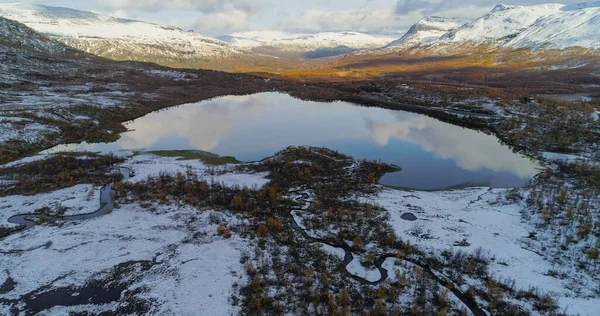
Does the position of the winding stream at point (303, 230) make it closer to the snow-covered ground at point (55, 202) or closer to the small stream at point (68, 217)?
the small stream at point (68, 217)

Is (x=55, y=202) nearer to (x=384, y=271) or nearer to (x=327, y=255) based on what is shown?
(x=327, y=255)

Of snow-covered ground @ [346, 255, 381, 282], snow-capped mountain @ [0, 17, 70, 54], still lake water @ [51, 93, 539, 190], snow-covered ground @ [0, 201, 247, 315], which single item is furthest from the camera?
snow-capped mountain @ [0, 17, 70, 54]

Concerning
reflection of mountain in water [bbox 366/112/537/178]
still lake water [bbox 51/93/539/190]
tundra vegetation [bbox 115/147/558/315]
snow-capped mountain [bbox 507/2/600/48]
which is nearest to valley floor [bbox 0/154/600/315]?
tundra vegetation [bbox 115/147/558/315]

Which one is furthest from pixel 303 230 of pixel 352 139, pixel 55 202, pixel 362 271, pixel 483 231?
pixel 352 139

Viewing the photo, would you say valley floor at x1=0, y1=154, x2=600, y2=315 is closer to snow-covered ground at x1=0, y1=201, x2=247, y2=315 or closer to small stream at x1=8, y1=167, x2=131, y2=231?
snow-covered ground at x1=0, y1=201, x2=247, y2=315

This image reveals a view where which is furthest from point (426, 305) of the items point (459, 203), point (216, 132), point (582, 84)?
point (582, 84)
